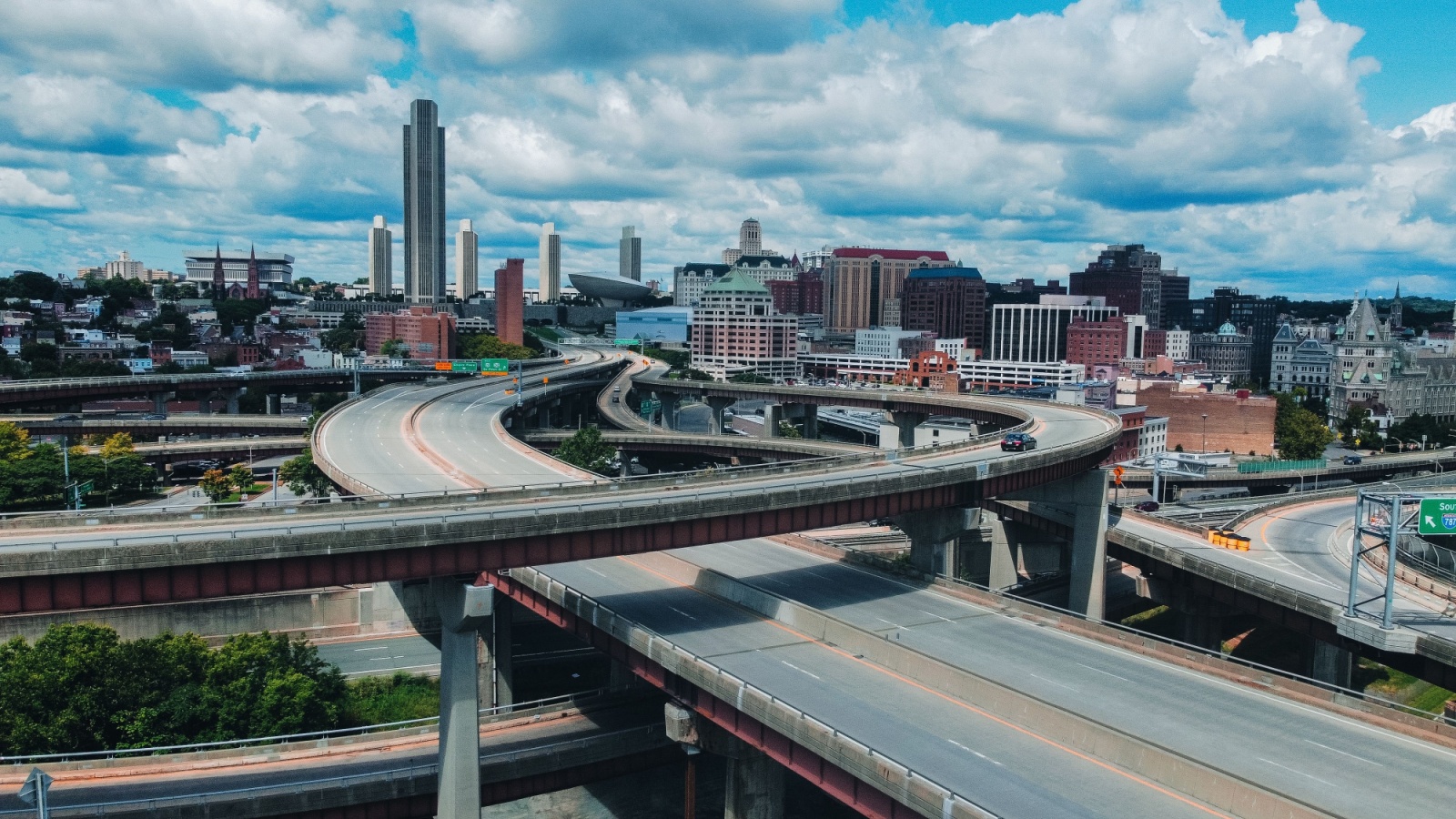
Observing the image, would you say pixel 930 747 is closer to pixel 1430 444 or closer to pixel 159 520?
pixel 159 520

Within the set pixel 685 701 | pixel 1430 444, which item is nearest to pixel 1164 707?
pixel 685 701

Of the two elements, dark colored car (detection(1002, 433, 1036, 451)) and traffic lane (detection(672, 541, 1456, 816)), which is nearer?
traffic lane (detection(672, 541, 1456, 816))

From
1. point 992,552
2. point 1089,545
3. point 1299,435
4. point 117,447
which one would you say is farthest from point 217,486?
point 1299,435

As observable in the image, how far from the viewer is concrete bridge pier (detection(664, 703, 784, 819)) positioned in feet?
125

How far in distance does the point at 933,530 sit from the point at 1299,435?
11470 cm

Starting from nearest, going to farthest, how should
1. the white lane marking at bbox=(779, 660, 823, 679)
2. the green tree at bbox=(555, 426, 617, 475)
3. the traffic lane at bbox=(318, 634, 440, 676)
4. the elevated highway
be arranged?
the elevated highway < the white lane marking at bbox=(779, 660, 823, 679) < the traffic lane at bbox=(318, 634, 440, 676) < the green tree at bbox=(555, 426, 617, 475)

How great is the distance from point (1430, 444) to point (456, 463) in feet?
504

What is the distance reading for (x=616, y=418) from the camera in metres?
137

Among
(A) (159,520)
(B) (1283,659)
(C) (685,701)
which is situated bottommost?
(B) (1283,659)

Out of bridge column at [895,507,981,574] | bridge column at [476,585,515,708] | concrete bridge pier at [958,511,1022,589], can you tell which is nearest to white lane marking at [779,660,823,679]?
bridge column at [476,585,515,708]

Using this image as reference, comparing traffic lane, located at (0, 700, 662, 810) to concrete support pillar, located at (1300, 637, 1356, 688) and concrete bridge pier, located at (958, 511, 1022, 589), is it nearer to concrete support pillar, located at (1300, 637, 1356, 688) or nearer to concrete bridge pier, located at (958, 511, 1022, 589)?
concrete support pillar, located at (1300, 637, 1356, 688)

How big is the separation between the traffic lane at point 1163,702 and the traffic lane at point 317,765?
1105cm

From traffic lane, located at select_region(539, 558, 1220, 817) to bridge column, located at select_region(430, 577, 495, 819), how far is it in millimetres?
7643

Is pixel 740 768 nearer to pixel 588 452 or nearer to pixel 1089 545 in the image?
pixel 1089 545
